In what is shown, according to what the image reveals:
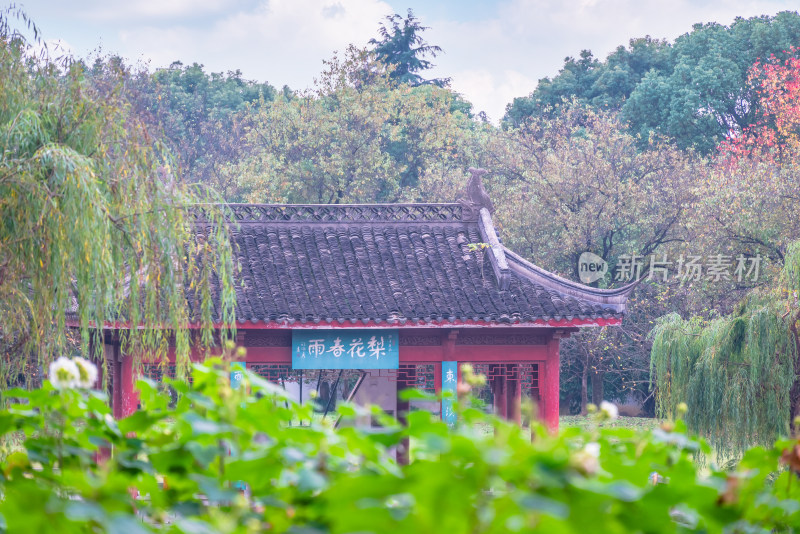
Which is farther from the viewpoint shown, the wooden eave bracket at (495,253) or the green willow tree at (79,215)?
the wooden eave bracket at (495,253)

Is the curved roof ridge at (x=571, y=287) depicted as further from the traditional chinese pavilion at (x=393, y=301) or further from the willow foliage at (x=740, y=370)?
the willow foliage at (x=740, y=370)

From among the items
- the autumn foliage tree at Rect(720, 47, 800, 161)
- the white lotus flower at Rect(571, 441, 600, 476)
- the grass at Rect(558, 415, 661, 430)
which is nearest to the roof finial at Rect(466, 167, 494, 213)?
the white lotus flower at Rect(571, 441, 600, 476)

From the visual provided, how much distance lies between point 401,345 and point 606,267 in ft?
33.4

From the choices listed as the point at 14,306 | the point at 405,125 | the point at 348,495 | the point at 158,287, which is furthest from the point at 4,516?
the point at 405,125

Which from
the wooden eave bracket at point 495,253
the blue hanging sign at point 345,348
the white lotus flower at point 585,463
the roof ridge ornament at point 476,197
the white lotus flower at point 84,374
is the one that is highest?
the roof ridge ornament at point 476,197

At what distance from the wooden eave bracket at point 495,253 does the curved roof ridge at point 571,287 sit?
0.55ft

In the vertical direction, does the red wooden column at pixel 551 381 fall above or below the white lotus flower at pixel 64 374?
below

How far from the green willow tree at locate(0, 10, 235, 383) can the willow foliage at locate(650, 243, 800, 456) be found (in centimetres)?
514

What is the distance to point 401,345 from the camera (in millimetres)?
8945

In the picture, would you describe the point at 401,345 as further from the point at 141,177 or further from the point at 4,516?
the point at 4,516

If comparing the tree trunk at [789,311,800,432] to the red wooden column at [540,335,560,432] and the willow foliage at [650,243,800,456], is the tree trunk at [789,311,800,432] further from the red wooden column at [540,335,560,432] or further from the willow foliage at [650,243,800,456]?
the red wooden column at [540,335,560,432]

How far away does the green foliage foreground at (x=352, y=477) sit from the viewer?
1387 millimetres

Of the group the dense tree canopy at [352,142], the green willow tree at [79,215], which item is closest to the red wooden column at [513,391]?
the green willow tree at [79,215]

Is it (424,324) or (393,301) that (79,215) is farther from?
(393,301)
